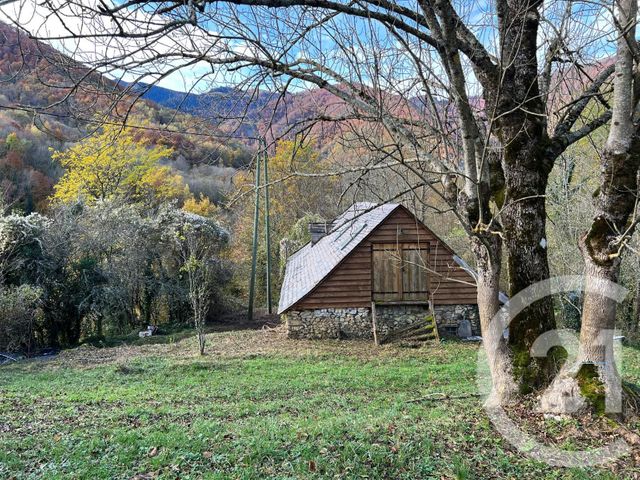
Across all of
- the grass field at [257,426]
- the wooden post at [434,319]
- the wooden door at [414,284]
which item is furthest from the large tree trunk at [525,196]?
the wooden door at [414,284]

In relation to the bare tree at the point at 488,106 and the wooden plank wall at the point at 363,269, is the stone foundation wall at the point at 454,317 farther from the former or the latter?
the bare tree at the point at 488,106

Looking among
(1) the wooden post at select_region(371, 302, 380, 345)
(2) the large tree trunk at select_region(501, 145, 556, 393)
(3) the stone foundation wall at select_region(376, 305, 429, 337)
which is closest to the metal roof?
(1) the wooden post at select_region(371, 302, 380, 345)

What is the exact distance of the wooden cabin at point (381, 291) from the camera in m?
17.0

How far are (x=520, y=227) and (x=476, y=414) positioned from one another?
2101mm

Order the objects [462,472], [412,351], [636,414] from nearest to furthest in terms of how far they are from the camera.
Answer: [462,472]
[636,414]
[412,351]

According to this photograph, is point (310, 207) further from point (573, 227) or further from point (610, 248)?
point (610, 248)

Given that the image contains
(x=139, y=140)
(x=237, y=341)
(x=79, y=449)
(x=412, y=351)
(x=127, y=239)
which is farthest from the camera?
(x=139, y=140)

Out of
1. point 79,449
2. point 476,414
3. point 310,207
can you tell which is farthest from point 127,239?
point 476,414

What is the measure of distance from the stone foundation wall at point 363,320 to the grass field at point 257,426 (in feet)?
15.7

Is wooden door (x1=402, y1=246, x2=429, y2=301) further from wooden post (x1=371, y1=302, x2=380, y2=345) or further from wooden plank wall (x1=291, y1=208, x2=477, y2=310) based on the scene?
wooden post (x1=371, y1=302, x2=380, y2=345)

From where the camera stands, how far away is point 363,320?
17281 mm

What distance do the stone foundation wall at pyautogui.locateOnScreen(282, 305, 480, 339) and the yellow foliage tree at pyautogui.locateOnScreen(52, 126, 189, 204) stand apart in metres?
15.8

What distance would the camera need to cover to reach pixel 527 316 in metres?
5.20

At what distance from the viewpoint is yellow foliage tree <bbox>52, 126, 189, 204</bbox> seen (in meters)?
28.2
